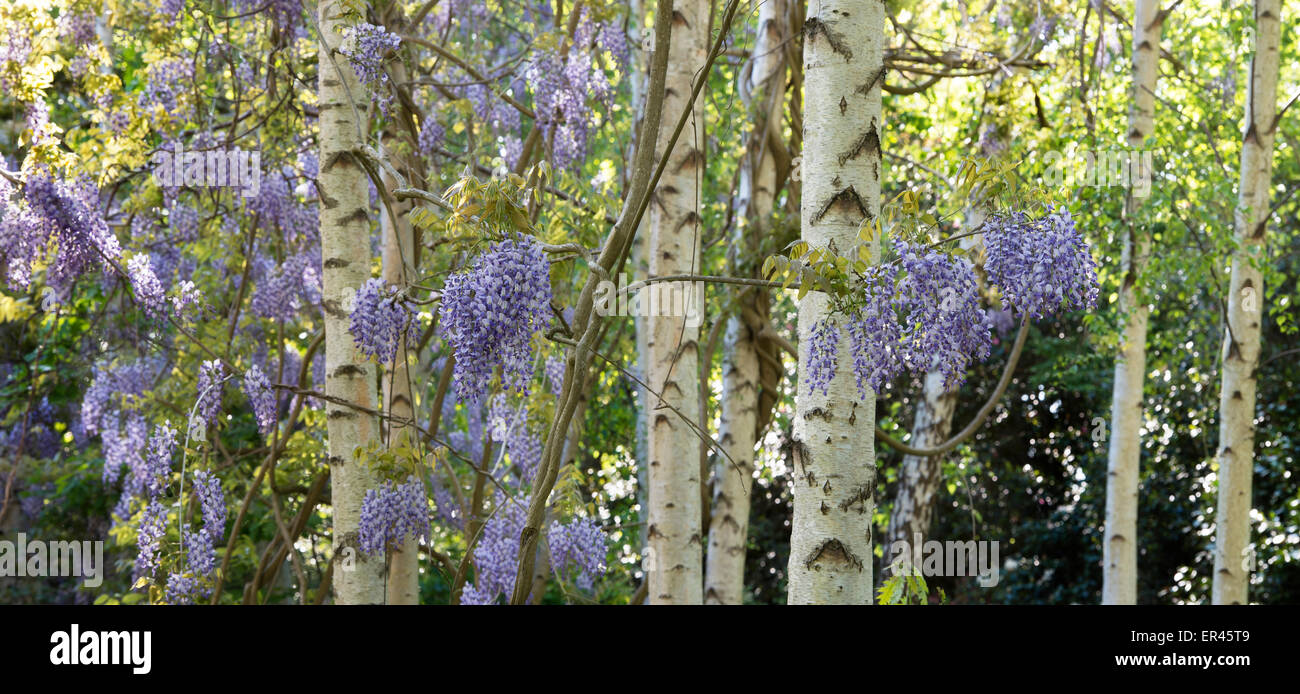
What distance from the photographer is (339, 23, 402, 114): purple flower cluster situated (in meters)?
3.16

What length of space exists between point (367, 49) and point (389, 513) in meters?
1.29

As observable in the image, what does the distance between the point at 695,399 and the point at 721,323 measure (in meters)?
0.83

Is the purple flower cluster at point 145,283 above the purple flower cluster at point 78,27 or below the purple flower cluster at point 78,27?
below

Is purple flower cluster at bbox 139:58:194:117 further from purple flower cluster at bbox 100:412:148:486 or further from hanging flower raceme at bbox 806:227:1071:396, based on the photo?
hanging flower raceme at bbox 806:227:1071:396

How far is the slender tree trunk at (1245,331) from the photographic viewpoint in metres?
5.32

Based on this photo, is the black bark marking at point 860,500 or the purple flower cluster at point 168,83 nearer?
the black bark marking at point 860,500

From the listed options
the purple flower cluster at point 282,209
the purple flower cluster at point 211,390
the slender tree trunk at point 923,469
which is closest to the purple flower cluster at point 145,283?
the purple flower cluster at point 211,390

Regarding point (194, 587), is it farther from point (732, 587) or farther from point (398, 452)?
point (732, 587)

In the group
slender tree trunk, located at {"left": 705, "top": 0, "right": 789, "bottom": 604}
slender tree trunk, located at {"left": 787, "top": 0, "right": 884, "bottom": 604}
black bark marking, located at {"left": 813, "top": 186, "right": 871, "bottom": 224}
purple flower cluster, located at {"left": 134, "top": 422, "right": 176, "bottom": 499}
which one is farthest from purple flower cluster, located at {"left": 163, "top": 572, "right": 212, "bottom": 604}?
black bark marking, located at {"left": 813, "top": 186, "right": 871, "bottom": 224}

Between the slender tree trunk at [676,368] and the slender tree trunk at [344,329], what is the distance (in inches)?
38.2

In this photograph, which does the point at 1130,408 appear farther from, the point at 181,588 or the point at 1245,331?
the point at 181,588

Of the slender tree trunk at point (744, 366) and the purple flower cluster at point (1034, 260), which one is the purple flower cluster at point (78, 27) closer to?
the slender tree trunk at point (744, 366)

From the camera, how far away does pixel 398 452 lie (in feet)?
9.52
